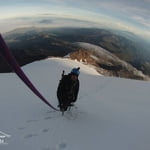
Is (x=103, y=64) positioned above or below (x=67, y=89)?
above

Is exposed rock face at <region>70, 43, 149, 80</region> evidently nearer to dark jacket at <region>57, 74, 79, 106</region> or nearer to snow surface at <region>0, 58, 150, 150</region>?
snow surface at <region>0, 58, 150, 150</region>

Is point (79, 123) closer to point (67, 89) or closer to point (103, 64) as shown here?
point (67, 89)

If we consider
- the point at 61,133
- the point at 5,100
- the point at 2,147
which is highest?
the point at 5,100

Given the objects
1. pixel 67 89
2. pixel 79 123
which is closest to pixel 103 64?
pixel 67 89

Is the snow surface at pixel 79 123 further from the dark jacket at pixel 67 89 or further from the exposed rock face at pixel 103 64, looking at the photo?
the exposed rock face at pixel 103 64

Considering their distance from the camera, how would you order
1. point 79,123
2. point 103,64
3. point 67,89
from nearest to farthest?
point 79,123 → point 67,89 → point 103,64

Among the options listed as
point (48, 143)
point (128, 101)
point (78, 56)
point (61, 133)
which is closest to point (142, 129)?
point (61, 133)

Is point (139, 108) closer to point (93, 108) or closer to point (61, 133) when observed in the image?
point (93, 108)

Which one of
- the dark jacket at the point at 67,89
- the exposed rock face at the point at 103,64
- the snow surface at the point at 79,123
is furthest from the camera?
the exposed rock face at the point at 103,64

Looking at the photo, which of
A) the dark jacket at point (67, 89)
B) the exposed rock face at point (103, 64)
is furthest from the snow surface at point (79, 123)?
the exposed rock face at point (103, 64)
